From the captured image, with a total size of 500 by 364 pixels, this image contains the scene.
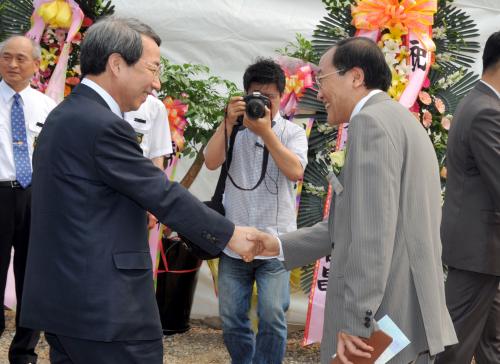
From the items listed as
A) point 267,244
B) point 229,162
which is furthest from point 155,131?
point 267,244

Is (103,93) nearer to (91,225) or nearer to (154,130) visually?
(91,225)

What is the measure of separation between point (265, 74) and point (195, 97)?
3.92 feet

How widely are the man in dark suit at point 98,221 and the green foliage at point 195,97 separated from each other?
2.44 m

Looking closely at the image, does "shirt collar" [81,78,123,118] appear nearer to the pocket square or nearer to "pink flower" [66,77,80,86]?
the pocket square

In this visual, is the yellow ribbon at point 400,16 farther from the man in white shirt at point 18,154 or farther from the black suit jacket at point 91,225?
the black suit jacket at point 91,225

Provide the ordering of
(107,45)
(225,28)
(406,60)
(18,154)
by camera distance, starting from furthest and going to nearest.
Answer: (225,28), (406,60), (18,154), (107,45)

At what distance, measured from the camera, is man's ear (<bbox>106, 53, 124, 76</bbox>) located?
2.51 m

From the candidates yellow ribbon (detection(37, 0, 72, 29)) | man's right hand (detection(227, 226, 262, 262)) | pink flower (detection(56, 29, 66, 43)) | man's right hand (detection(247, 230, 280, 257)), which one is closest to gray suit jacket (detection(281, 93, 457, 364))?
man's right hand (detection(227, 226, 262, 262))

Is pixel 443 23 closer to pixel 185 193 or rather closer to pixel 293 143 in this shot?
pixel 293 143

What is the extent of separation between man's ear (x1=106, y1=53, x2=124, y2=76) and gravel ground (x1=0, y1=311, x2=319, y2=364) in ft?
8.91

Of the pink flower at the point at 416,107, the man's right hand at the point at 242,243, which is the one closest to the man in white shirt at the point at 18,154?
the man's right hand at the point at 242,243

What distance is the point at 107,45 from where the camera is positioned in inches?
98.5

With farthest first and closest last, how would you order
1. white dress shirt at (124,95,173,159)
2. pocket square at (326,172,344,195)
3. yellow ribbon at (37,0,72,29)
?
yellow ribbon at (37,0,72,29) → white dress shirt at (124,95,173,159) → pocket square at (326,172,344,195)

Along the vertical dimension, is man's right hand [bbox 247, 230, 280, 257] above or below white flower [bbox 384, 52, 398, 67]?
below
